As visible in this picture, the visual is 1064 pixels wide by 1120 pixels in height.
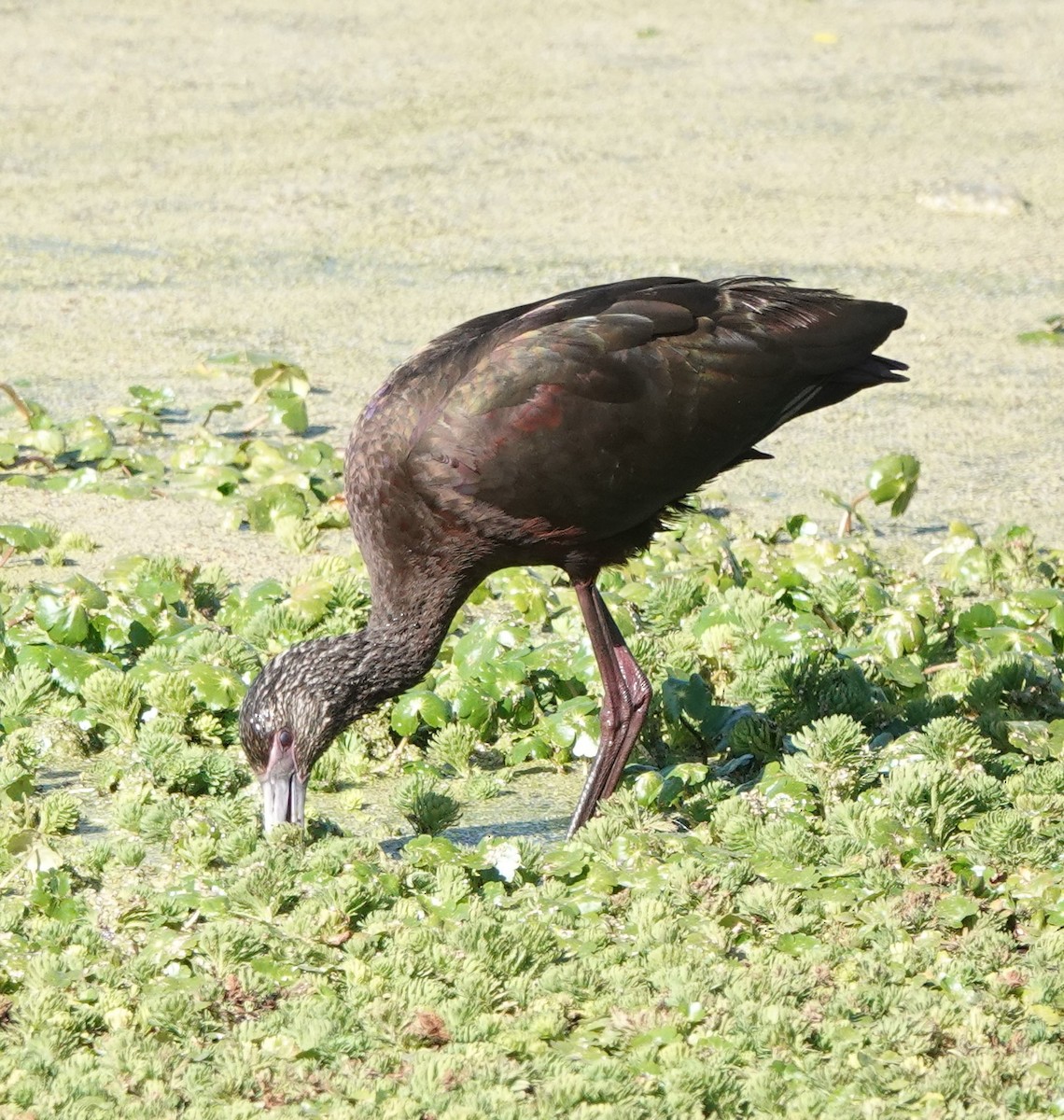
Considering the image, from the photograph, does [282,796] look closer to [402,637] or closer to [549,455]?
[402,637]

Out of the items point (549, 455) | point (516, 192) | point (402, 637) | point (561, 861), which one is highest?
point (549, 455)

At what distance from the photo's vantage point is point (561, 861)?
13.8 ft

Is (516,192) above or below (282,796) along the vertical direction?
above

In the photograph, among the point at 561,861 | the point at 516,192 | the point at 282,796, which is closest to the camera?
the point at 561,861

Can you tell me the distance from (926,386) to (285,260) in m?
3.60

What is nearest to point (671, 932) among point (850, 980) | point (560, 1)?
point (850, 980)

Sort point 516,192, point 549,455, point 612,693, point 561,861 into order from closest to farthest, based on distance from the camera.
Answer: point 561,861, point 549,455, point 612,693, point 516,192

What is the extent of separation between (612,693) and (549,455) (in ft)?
2.39

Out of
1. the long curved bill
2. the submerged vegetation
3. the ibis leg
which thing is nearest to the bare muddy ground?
the submerged vegetation

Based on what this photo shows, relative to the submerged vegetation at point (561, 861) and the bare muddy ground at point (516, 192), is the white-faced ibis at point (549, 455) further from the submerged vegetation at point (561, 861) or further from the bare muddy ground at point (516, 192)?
the bare muddy ground at point (516, 192)

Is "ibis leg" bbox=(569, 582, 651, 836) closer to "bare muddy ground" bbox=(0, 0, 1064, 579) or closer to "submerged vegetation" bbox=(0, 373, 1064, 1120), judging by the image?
"submerged vegetation" bbox=(0, 373, 1064, 1120)

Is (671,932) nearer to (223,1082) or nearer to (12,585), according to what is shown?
(223,1082)

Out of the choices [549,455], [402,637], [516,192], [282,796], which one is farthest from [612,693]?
[516,192]

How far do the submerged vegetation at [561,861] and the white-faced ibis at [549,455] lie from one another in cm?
23
